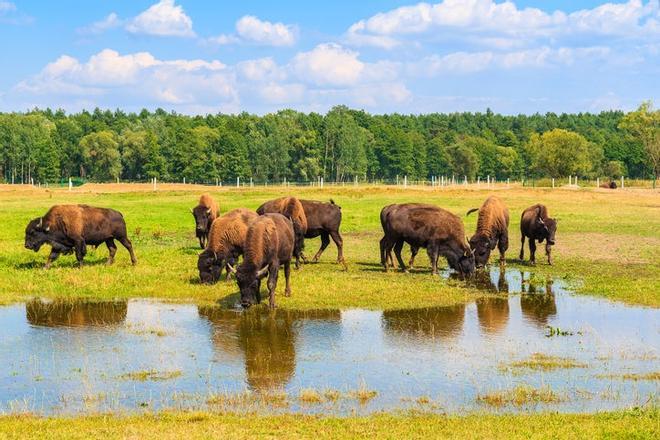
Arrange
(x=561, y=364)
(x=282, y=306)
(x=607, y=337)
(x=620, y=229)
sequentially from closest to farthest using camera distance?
(x=561, y=364) → (x=607, y=337) → (x=282, y=306) → (x=620, y=229)

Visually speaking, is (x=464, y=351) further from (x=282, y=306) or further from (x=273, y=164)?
(x=273, y=164)

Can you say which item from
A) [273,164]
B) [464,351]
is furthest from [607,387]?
[273,164]

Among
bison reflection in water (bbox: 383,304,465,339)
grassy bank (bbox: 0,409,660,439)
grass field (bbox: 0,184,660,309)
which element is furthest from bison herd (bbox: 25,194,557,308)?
grassy bank (bbox: 0,409,660,439)

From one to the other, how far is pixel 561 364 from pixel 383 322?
4.74 meters

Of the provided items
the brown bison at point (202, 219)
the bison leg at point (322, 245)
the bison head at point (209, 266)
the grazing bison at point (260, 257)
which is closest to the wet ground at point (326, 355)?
the grazing bison at point (260, 257)

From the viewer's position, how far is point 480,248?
2550 centimetres

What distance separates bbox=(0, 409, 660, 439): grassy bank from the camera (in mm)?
9969

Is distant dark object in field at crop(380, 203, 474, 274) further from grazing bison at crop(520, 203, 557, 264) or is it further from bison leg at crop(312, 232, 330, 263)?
grazing bison at crop(520, 203, 557, 264)

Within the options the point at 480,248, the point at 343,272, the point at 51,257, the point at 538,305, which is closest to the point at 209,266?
the point at 343,272

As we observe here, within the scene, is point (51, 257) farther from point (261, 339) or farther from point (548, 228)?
point (548, 228)

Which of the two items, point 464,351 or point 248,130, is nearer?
point 464,351

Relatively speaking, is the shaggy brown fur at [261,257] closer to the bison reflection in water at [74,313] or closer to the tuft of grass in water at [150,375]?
the bison reflection in water at [74,313]

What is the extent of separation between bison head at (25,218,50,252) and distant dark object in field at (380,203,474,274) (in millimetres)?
11193

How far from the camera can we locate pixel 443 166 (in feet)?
510
